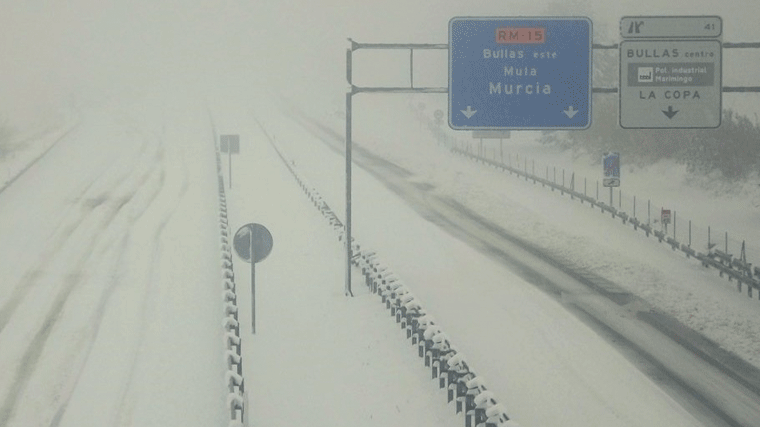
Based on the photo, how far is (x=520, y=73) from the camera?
73.1 feet

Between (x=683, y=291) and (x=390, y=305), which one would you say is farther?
(x=683, y=291)

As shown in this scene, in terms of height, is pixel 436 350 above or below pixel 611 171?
below

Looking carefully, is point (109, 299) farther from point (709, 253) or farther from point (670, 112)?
point (709, 253)

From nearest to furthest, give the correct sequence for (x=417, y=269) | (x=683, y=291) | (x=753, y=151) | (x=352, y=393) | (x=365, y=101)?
(x=352, y=393)
(x=683, y=291)
(x=417, y=269)
(x=753, y=151)
(x=365, y=101)

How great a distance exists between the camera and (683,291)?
86.9 feet

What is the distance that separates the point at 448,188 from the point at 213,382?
30109 mm

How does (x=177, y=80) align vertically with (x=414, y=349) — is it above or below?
above

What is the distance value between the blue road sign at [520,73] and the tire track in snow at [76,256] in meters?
9.81

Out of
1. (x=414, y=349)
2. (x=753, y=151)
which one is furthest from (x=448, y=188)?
(x=414, y=349)

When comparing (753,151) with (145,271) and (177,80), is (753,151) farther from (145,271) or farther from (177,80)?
(177,80)

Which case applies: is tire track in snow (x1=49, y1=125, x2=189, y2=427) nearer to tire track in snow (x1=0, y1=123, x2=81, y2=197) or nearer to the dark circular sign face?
the dark circular sign face

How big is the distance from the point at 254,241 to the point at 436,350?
14.7 feet

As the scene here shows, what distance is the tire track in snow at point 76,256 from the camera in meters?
17.8

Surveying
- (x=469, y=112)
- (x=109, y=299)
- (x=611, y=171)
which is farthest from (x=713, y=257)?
(x=109, y=299)
